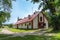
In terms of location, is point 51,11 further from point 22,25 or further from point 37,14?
point 22,25

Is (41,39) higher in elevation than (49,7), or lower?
lower

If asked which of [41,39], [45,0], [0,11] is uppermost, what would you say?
[45,0]

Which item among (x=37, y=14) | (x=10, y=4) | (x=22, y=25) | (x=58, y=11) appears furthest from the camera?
(x=22, y=25)

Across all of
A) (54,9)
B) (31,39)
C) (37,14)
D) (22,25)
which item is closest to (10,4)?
(31,39)

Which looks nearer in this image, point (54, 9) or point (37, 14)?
point (54, 9)

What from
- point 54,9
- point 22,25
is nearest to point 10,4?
point 54,9

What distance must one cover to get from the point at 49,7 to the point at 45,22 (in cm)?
2410

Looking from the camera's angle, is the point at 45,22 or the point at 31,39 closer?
the point at 31,39

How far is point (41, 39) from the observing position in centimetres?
2358

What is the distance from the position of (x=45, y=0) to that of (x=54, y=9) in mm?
2820

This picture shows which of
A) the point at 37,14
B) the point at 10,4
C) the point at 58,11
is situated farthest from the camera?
the point at 37,14

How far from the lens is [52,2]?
42031 millimetres

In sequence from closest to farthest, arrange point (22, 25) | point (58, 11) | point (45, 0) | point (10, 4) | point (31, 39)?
point (31, 39), point (10, 4), point (58, 11), point (45, 0), point (22, 25)

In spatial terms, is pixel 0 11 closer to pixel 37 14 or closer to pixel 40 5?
pixel 40 5
